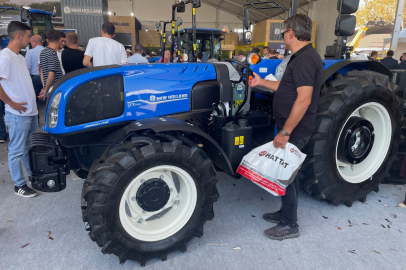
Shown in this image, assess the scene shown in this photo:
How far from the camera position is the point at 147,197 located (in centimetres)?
201

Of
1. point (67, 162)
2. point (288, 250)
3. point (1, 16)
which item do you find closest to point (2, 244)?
point (67, 162)

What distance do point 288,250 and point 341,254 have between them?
38 cm

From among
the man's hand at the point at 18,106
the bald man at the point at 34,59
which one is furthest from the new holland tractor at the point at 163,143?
the bald man at the point at 34,59

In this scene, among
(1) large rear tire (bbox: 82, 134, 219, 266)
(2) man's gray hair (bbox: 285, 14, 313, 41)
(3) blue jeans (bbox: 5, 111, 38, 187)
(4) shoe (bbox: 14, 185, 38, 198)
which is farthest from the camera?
(4) shoe (bbox: 14, 185, 38, 198)

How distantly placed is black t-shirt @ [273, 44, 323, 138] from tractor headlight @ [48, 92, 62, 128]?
1.61m

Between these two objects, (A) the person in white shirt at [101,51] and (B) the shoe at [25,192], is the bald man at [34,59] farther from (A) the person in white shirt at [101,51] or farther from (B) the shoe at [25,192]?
(B) the shoe at [25,192]

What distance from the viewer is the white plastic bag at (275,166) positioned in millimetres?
2090

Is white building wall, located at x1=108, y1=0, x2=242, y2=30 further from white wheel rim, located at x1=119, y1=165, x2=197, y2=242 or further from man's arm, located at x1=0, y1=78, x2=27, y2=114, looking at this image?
white wheel rim, located at x1=119, y1=165, x2=197, y2=242

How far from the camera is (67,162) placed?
2.20 metres

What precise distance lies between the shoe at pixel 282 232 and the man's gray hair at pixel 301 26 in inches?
58.6

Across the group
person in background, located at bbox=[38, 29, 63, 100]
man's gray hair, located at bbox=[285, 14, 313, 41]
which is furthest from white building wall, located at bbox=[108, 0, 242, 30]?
man's gray hair, located at bbox=[285, 14, 313, 41]

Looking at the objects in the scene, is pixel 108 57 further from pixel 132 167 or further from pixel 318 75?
pixel 318 75

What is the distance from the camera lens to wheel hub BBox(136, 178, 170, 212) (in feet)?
6.56

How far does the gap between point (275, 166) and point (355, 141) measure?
112 cm
